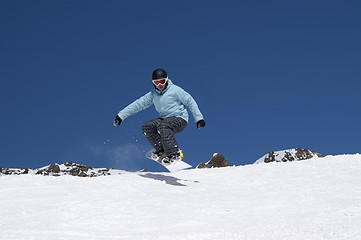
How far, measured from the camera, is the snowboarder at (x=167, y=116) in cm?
715

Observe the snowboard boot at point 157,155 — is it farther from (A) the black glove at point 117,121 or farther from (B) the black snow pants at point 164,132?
(A) the black glove at point 117,121

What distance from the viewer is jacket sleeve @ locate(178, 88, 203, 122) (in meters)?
7.39

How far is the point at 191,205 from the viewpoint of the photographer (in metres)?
4.95

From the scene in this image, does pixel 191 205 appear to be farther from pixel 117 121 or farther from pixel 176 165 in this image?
pixel 117 121

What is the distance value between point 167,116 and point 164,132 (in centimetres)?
45

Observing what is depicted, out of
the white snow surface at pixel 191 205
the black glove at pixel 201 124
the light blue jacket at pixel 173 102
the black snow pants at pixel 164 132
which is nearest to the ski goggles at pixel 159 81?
the light blue jacket at pixel 173 102

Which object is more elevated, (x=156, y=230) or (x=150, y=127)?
(x=150, y=127)

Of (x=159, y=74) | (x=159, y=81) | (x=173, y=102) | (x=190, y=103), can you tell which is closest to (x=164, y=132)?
(x=173, y=102)

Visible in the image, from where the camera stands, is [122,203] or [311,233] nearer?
[311,233]

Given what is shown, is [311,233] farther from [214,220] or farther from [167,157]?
[167,157]

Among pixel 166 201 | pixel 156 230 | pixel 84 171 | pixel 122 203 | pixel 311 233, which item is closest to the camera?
pixel 311 233

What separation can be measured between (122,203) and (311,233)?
241cm

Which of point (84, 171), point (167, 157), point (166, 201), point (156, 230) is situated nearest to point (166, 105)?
point (167, 157)

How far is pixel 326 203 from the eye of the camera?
196 inches
